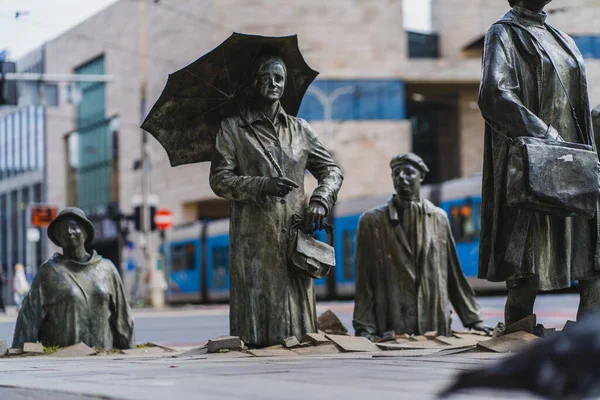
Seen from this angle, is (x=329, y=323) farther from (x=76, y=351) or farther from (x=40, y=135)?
(x=40, y=135)

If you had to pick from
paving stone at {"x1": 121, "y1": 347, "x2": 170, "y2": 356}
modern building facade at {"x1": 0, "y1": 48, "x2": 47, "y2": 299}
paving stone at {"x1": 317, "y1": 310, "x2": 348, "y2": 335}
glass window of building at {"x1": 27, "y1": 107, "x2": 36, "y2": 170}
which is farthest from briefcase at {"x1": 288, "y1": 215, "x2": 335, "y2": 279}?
glass window of building at {"x1": 27, "y1": 107, "x2": 36, "y2": 170}

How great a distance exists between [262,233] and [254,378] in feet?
10.9

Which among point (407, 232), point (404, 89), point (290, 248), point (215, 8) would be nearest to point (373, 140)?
point (404, 89)

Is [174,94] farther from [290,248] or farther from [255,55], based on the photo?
[290,248]

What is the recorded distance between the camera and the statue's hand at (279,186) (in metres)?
8.41

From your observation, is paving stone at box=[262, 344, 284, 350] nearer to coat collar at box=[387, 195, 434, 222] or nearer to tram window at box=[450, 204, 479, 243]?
coat collar at box=[387, 195, 434, 222]

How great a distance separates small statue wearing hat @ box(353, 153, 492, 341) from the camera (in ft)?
39.7

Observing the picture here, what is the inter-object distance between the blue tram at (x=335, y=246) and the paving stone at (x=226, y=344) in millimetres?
19721

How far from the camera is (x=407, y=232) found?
12.3 meters

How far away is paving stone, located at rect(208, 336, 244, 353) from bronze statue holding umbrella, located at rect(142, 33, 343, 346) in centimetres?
20

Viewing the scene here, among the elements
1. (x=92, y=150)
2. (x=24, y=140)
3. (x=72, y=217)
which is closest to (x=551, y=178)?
(x=72, y=217)

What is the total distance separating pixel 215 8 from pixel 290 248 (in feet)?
166

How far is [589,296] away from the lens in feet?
24.9

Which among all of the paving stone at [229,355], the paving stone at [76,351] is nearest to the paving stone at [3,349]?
the paving stone at [76,351]
